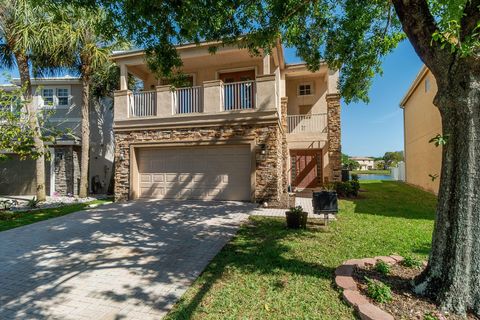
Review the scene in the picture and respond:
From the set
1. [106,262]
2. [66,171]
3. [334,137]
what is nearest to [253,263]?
[106,262]

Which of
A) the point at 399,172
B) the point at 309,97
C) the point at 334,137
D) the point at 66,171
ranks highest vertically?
the point at 309,97

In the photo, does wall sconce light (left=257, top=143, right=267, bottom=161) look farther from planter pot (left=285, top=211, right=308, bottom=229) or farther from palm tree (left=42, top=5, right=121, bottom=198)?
palm tree (left=42, top=5, right=121, bottom=198)

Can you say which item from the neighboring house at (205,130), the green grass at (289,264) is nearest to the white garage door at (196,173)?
the neighboring house at (205,130)

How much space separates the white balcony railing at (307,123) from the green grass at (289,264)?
751 cm

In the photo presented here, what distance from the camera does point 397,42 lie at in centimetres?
645

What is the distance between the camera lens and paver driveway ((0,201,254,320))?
3506mm

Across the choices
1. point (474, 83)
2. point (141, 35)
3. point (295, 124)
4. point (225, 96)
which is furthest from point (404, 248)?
point (295, 124)

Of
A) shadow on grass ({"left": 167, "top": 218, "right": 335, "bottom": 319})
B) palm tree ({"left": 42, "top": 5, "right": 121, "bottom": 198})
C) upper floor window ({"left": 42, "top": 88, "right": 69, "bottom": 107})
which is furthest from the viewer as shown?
upper floor window ({"left": 42, "top": 88, "right": 69, "bottom": 107})

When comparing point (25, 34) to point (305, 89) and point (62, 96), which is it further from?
point (305, 89)

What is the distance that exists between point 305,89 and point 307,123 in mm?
2312

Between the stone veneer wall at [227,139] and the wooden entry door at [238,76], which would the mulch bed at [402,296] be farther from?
the wooden entry door at [238,76]

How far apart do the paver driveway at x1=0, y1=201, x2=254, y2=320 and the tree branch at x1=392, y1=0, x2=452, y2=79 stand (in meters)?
4.68

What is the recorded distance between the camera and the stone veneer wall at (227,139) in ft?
33.7

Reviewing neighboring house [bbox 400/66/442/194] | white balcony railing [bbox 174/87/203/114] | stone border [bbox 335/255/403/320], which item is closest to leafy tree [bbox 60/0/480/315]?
stone border [bbox 335/255/403/320]
